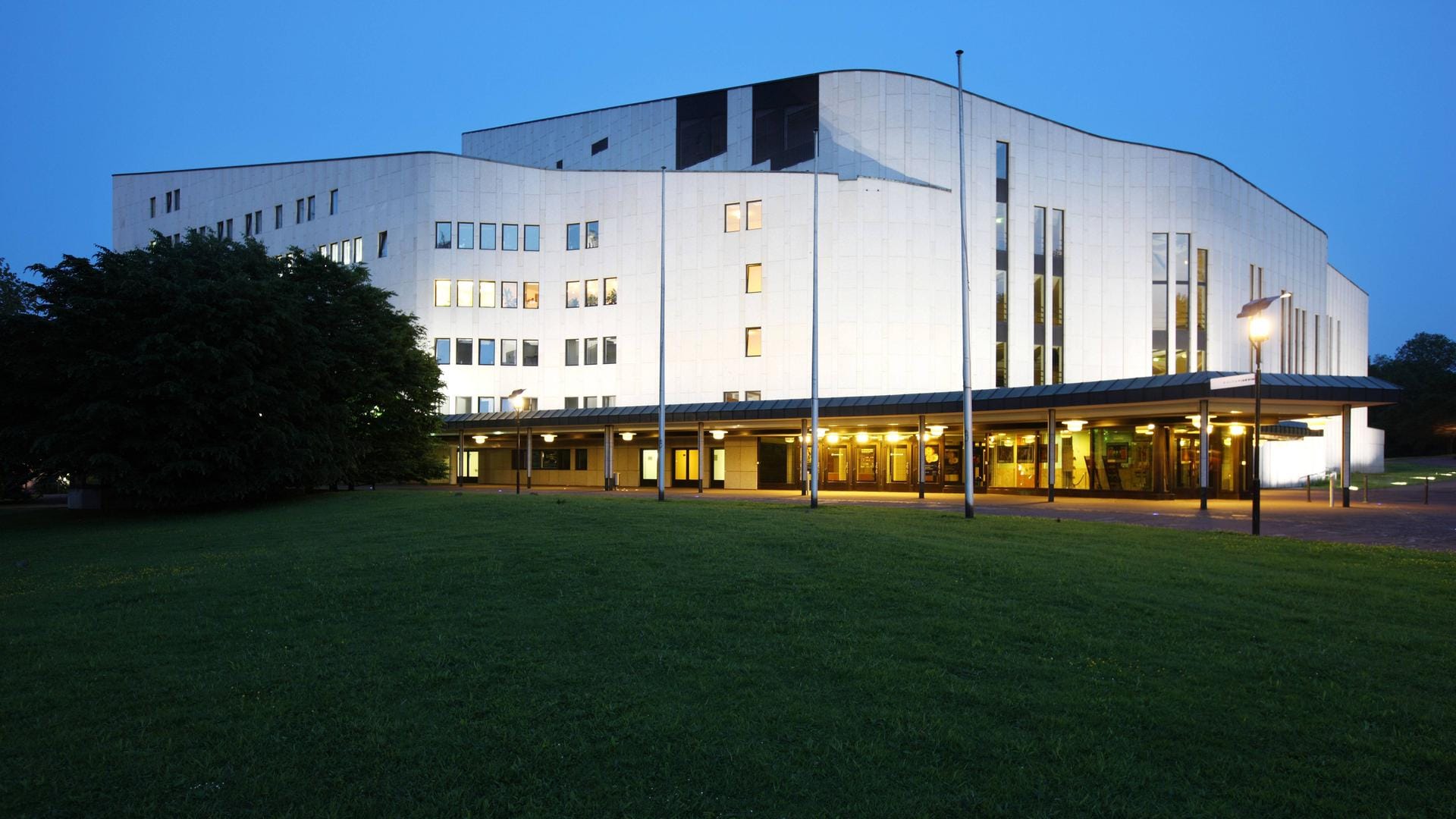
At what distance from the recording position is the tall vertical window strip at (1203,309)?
56.7m

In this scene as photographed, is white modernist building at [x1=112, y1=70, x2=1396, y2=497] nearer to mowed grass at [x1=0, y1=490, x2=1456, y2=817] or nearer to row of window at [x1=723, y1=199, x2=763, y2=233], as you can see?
row of window at [x1=723, y1=199, x2=763, y2=233]

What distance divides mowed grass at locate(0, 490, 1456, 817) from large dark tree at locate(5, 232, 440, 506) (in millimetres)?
17142

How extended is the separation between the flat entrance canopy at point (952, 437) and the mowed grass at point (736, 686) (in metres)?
17.8

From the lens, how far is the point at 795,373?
168ft

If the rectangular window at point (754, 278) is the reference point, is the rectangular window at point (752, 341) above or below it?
below

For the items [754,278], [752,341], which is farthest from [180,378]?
[754,278]

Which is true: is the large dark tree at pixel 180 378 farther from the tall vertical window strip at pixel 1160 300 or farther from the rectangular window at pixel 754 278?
the tall vertical window strip at pixel 1160 300

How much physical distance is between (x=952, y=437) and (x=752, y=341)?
13336mm

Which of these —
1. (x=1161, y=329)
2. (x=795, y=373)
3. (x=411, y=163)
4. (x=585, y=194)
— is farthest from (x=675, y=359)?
(x=1161, y=329)

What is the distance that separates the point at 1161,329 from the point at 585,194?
125ft

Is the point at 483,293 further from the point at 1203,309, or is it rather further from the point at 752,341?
the point at 1203,309

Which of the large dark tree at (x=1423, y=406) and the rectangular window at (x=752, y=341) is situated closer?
the rectangular window at (x=752, y=341)

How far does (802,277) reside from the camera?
51094 millimetres

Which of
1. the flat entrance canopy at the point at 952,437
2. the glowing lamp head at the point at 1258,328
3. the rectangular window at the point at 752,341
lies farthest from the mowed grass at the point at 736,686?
the rectangular window at the point at 752,341
